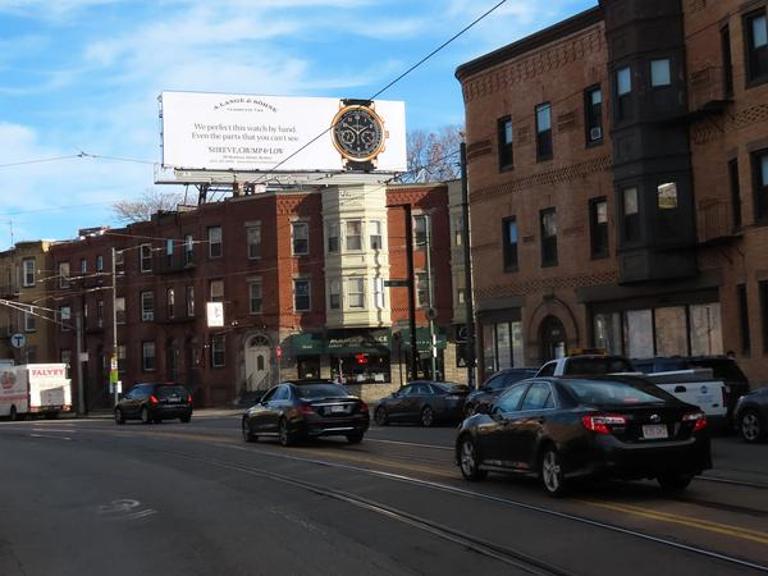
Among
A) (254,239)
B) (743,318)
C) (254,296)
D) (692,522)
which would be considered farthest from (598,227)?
(254,239)

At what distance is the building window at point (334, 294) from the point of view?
52291 millimetres

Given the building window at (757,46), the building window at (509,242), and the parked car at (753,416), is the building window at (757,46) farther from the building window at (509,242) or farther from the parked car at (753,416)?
the building window at (509,242)

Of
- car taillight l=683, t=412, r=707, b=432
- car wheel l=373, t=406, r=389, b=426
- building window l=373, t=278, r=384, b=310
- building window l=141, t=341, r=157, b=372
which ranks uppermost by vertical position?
building window l=373, t=278, r=384, b=310

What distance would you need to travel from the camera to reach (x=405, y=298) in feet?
172

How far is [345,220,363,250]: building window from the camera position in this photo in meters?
52.5

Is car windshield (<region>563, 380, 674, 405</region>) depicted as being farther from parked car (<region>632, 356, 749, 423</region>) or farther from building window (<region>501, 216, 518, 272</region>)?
building window (<region>501, 216, 518, 272</region>)

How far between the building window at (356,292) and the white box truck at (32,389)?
15787mm

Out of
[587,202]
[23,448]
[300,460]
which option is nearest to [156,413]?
[23,448]

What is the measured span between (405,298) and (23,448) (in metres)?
29.6

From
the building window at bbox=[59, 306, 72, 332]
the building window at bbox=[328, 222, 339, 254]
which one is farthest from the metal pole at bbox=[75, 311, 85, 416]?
the building window at bbox=[328, 222, 339, 254]

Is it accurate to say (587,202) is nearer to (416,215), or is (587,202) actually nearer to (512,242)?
(512,242)

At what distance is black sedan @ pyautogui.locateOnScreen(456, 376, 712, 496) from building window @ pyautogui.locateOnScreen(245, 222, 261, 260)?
41.7 metres

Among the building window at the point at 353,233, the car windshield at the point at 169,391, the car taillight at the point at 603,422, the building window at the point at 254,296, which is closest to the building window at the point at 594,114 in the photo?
the car windshield at the point at 169,391

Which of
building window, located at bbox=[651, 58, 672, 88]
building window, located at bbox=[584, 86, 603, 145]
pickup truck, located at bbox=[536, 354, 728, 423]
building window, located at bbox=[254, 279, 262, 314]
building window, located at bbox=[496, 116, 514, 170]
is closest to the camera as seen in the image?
pickup truck, located at bbox=[536, 354, 728, 423]
